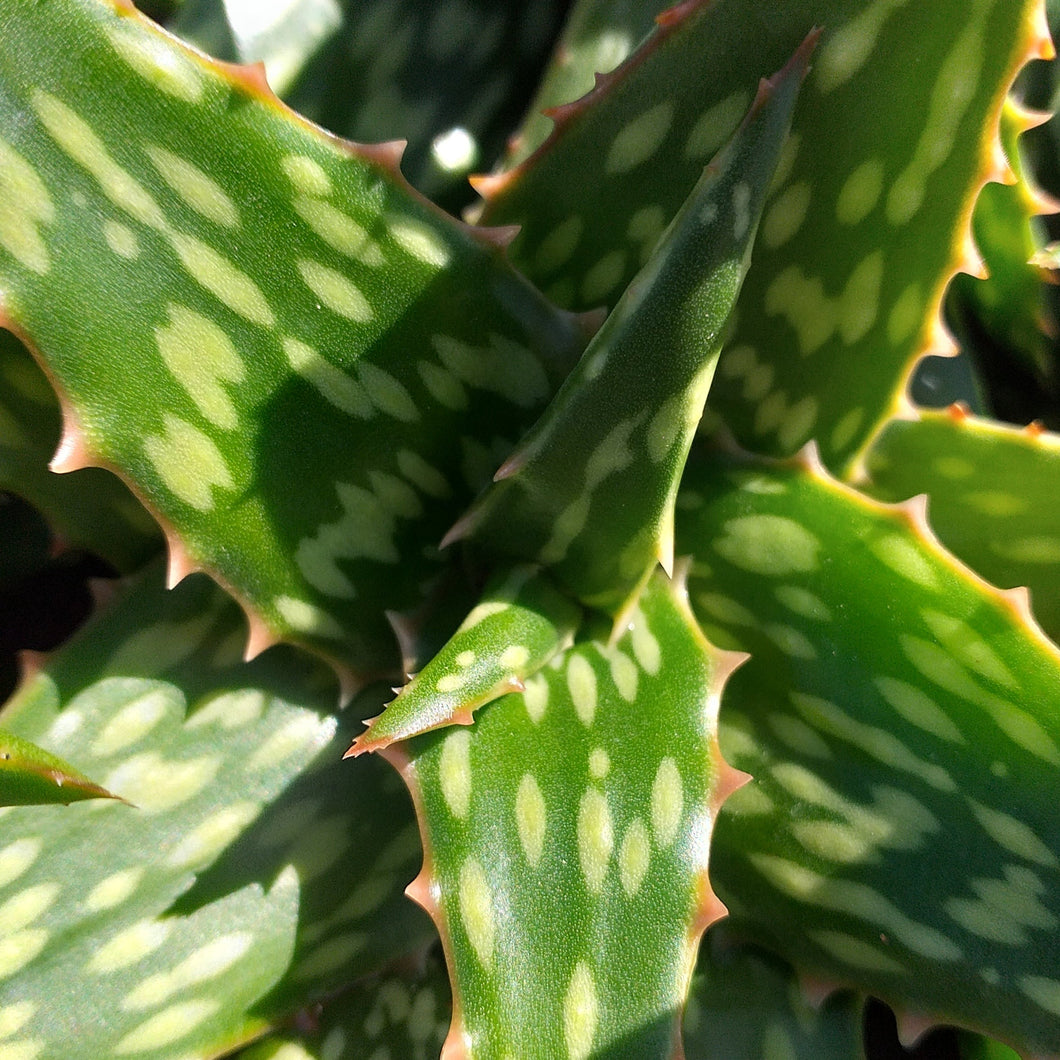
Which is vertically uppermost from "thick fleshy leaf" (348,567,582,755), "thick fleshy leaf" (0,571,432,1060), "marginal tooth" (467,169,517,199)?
"marginal tooth" (467,169,517,199)

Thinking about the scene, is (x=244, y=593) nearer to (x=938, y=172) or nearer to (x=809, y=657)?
(x=809, y=657)

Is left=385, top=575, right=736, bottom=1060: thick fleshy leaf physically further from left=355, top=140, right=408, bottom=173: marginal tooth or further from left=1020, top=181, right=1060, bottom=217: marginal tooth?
left=1020, top=181, right=1060, bottom=217: marginal tooth

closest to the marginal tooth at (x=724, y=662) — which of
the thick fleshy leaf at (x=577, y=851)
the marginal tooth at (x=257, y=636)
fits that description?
the thick fleshy leaf at (x=577, y=851)

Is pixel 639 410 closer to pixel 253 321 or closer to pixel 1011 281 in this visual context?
pixel 253 321

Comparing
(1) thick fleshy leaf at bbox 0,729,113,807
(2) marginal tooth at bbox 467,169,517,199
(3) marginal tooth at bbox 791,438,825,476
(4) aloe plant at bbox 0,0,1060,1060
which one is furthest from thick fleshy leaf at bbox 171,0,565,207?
(1) thick fleshy leaf at bbox 0,729,113,807

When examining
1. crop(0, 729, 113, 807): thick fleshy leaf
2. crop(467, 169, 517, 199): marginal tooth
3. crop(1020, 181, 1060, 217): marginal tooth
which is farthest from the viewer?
crop(1020, 181, 1060, 217): marginal tooth

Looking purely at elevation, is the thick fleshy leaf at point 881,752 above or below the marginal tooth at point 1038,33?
below

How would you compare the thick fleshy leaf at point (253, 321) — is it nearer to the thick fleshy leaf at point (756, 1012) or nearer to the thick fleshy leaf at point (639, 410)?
the thick fleshy leaf at point (639, 410)
